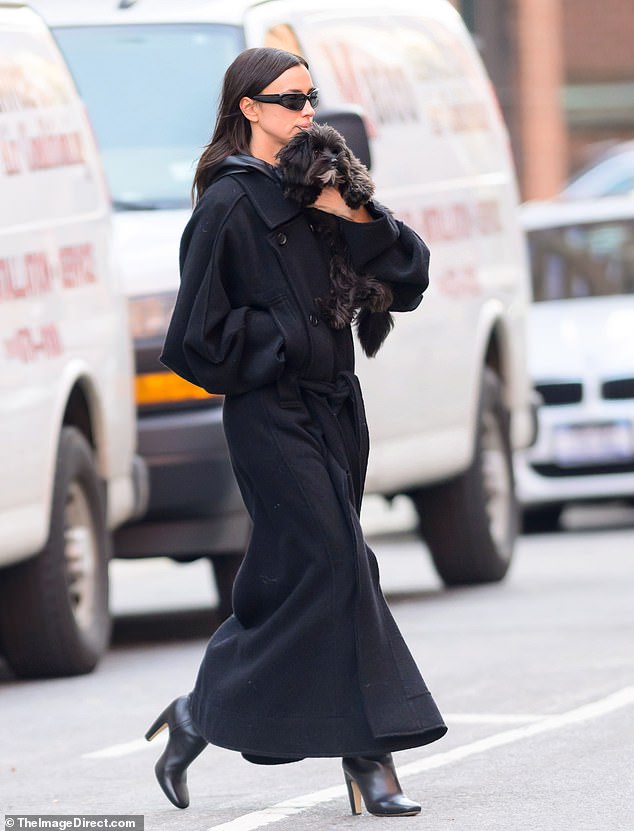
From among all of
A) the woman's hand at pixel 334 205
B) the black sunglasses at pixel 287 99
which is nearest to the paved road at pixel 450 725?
the woman's hand at pixel 334 205

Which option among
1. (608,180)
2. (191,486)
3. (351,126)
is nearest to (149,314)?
(191,486)

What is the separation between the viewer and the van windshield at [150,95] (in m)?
9.82

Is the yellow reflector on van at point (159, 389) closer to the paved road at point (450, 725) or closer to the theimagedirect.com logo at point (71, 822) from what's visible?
the paved road at point (450, 725)

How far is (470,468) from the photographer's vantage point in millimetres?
11375

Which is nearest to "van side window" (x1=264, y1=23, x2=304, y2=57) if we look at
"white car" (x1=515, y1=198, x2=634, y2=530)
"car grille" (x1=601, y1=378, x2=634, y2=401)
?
"white car" (x1=515, y1=198, x2=634, y2=530)

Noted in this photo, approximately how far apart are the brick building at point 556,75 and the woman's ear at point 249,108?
74.5 ft

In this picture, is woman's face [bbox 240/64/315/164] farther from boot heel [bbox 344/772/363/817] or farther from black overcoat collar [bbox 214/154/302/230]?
boot heel [bbox 344/772/363/817]

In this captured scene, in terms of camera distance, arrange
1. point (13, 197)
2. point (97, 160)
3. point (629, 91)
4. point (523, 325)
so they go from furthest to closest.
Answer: point (629, 91), point (523, 325), point (97, 160), point (13, 197)

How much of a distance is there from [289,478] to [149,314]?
3.74 m

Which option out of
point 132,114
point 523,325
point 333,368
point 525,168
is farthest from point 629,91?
point 333,368

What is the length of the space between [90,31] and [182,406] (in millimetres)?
1797

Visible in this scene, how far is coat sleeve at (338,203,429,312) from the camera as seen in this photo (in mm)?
5664

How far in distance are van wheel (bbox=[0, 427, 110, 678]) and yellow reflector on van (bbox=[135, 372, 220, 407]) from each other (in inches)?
22.7

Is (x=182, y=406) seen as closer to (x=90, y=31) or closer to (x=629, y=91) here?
(x=90, y=31)
